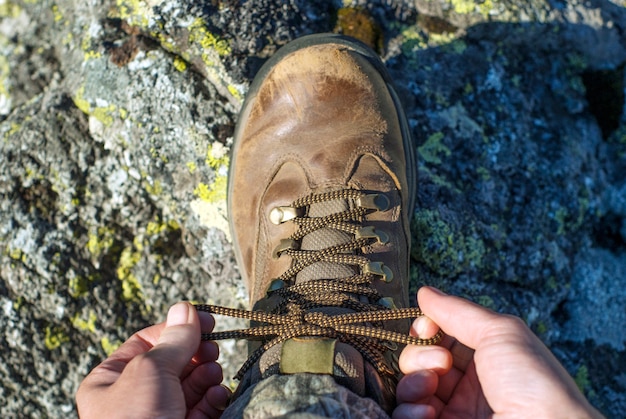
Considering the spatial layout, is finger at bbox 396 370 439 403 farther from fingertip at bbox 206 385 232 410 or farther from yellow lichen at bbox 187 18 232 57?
yellow lichen at bbox 187 18 232 57

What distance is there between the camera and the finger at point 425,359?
1583 millimetres

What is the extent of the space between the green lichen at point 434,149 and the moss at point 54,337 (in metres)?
Result: 1.58

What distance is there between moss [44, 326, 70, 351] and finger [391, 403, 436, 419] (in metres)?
1.39

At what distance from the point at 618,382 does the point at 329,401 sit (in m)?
1.71

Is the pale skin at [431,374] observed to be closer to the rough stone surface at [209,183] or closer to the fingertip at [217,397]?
the fingertip at [217,397]

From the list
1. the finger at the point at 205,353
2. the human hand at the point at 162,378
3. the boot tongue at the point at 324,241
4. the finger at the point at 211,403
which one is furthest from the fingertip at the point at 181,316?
the boot tongue at the point at 324,241

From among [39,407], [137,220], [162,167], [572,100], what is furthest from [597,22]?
[39,407]

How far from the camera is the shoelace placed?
153 centimetres

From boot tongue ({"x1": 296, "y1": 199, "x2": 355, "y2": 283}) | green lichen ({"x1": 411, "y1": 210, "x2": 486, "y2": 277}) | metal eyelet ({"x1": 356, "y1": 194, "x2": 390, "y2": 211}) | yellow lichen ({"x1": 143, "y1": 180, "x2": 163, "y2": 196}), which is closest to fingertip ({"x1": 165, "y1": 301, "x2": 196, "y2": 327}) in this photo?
boot tongue ({"x1": 296, "y1": 199, "x2": 355, "y2": 283})

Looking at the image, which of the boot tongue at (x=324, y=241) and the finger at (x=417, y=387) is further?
the boot tongue at (x=324, y=241)

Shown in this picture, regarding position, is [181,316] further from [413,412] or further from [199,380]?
[413,412]

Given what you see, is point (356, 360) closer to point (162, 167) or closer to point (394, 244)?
point (394, 244)

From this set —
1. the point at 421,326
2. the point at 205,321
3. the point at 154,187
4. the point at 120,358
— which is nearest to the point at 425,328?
the point at 421,326

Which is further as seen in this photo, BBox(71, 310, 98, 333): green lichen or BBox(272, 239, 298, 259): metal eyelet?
BBox(71, 310, 98, 333): green lichen
